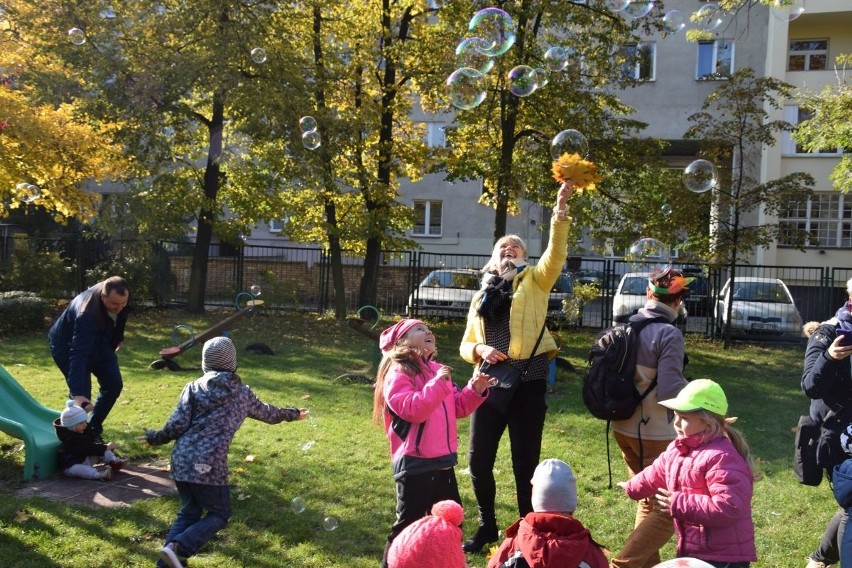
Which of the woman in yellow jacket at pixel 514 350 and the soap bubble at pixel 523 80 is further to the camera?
the soap bubble at pixel 523 80

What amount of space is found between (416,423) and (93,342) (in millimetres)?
3620

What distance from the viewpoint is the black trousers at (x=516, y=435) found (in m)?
4.70

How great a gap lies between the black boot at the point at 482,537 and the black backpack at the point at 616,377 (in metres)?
1.19

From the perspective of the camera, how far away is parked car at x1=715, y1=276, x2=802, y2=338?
17.1 m

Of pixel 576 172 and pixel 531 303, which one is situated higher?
pixel 576 172

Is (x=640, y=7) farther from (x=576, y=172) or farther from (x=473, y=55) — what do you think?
(x=576, y=172)

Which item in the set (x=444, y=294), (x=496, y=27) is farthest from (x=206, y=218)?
(x=496, y=27)

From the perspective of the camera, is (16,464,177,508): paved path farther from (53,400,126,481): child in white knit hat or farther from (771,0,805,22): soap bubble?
(771,0,805,22): soap bubble

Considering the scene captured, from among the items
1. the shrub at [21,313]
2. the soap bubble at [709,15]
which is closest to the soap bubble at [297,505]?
the soap bubble at [709,15]

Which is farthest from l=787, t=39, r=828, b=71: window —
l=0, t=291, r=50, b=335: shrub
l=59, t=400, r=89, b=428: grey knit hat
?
l=59, t=400, r=89, b=428: grey knit hat

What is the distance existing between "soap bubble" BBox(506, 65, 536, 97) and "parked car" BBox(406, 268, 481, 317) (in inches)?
400

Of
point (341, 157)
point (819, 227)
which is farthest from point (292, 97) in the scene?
point (819, 227)

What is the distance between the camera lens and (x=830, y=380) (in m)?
4.38

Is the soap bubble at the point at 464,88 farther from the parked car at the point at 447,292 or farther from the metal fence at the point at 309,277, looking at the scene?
the parked car at the point at 447,292
